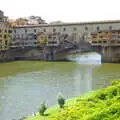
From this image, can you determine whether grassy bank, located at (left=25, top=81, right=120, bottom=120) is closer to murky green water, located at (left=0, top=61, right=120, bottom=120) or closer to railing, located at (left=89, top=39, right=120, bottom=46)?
murky green water, located at (left=0, top=61, right=120, bottom=120)

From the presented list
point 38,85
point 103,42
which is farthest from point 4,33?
point 38,85

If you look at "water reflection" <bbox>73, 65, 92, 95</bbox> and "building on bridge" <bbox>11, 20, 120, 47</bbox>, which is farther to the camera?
"building on bridge" <bbox>11, 20, 120, 47</bbox>

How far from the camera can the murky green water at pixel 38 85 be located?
18094mm

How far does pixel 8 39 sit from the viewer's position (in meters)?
51.0

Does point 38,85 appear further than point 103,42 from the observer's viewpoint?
No

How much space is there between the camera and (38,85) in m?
25.5

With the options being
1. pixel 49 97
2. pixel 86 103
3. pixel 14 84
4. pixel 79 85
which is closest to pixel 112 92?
pixel 86 103

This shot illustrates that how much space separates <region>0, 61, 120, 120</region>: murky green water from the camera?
18.1 meters

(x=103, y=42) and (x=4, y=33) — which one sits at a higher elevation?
(x=4, y=33)

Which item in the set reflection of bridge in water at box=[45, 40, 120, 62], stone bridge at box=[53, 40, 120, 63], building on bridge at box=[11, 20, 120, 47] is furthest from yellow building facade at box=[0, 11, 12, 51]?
stone bridge at box=[53, 40, 120, 63]

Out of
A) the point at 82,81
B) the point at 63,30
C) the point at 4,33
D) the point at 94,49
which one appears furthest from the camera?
the point at 4,33

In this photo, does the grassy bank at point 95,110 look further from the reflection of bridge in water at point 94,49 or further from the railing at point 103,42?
the railing at point 103,42

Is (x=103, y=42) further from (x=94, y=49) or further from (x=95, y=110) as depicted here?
(x=95, y=110)

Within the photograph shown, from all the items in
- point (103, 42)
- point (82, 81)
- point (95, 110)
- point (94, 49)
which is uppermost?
point (103, 42)
